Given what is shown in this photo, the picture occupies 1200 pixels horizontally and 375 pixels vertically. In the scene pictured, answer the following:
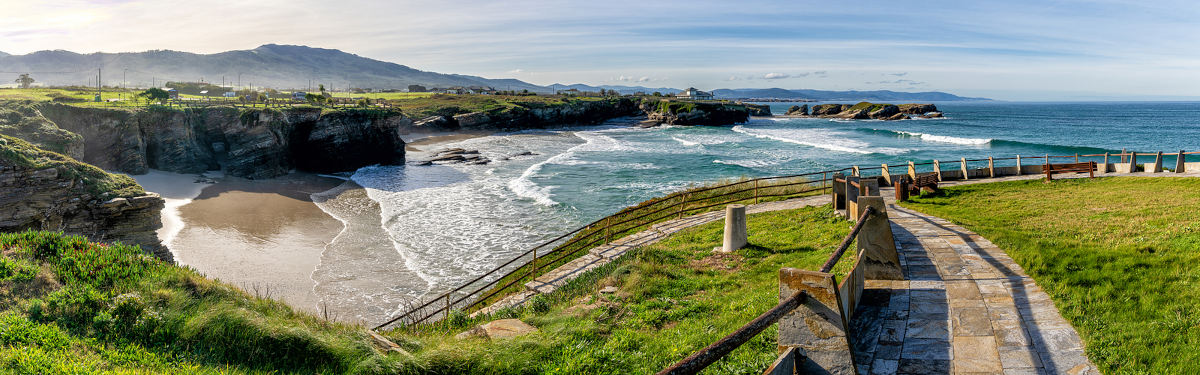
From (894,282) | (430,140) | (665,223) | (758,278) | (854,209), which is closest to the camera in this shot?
(894,282)

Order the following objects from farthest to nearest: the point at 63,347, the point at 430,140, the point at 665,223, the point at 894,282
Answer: the point at 430,140
the point at 665,223
the point at 894,282
the point at 63,347

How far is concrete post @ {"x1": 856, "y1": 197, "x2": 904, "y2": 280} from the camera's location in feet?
24.7

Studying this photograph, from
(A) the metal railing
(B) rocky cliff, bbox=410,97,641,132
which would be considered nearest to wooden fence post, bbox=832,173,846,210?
(A) the metal railing

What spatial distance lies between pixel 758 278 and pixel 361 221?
22183mm

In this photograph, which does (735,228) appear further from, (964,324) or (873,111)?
(873,111)

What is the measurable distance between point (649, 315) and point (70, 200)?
2066 centimetres

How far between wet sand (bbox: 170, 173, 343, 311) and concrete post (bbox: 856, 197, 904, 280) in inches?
471

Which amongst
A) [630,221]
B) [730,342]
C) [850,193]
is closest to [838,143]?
[630,221]

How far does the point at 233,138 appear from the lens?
4097 cm

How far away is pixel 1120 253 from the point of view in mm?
7852

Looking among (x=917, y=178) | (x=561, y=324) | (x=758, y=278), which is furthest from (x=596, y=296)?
(x=917, y=178)

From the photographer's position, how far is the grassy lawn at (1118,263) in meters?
5.36

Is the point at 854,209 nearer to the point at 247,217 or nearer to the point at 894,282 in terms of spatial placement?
the point at 894,282

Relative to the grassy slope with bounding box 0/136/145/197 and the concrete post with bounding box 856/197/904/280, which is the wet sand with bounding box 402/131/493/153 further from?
the concrete post with bounding box 856/197/904/280
